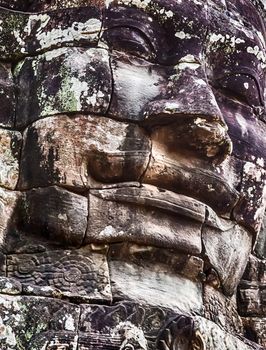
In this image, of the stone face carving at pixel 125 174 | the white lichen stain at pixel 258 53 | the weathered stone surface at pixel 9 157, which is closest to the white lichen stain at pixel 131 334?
the stone face carving at pixel 125 174

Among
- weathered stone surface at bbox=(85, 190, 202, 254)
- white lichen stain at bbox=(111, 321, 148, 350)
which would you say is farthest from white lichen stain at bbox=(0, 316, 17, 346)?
weathered stone surface at bbox=(85, 190, 202, 254)

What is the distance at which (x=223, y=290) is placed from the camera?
6.81 m

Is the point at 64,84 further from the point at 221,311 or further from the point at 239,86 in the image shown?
the point at 221,311

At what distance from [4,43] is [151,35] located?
76 cm

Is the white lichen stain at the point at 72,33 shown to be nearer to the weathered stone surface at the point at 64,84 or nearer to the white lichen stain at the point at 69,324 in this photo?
the weathered stone surface at the point at 64,84

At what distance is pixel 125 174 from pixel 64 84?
54 centimetres

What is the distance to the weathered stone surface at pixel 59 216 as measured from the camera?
6.33m

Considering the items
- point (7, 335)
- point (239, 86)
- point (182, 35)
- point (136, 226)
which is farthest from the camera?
point (239, 86)

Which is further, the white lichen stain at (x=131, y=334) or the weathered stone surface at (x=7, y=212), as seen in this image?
the weathered stone surface at (x=7, y=212)

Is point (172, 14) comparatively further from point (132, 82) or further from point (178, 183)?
point (178, 183)

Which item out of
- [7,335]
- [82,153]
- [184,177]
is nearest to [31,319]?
[7,335]

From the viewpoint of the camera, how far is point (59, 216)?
20.8 feet

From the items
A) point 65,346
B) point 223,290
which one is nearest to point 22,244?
point 65,346

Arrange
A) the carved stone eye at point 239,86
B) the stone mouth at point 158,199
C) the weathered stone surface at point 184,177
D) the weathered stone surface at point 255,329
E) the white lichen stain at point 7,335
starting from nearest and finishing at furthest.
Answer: the white lichen stain at point 7,335, the stone mouth at point 158,199, the weathered stone surface at point 184,177, the carved stone eye at point 239,86, the weathered stone surface at point 255,329
